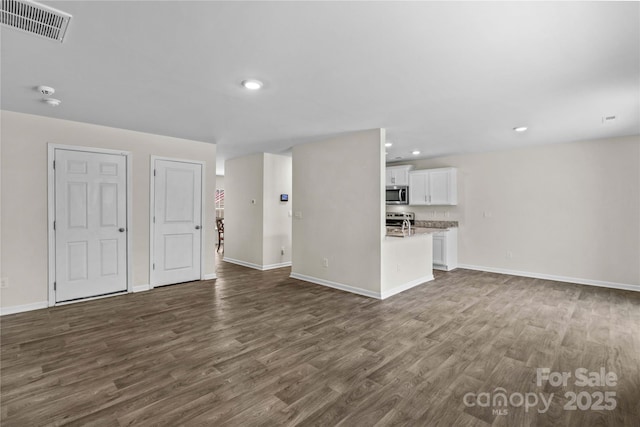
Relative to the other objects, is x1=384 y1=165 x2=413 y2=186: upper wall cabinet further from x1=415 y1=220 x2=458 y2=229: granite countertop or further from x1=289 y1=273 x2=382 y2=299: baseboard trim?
x1=289 y1=273 x2=382 y2=299: baseboard trim

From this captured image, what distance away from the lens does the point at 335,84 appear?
2879 mm

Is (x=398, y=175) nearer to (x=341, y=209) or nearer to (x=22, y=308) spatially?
(x=341, y=209)

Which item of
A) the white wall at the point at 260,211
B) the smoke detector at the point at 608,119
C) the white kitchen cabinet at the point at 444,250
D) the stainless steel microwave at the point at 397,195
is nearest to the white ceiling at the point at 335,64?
the smoke detector at the point at 608,119

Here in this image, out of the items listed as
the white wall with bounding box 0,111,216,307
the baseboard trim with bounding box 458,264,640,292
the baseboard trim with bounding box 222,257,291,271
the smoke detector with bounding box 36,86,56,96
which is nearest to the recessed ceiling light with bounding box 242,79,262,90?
the smoke detector with bounding box 36,86,56,96

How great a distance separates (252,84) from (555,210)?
5.73 meters

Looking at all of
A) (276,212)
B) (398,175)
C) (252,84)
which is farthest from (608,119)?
(276,212)

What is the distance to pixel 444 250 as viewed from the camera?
647cm

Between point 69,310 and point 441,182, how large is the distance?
22.2 ft

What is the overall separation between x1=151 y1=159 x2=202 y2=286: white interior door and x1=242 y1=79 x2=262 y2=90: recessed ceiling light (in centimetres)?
283

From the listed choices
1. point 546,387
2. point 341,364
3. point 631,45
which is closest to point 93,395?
point 341,364

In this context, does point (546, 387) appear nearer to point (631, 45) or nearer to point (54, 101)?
point (631, 45)

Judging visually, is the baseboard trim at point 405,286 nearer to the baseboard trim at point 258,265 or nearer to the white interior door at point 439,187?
the white interior door at point 439,187

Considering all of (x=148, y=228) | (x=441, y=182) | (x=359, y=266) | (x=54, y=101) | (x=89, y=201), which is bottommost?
(x=359, y=266)

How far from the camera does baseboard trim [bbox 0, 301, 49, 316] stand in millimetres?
3721
